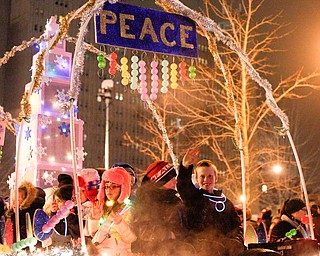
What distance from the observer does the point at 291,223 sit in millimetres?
7844

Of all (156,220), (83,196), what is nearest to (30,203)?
(83,196)

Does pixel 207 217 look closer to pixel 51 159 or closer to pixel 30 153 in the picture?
pixel 51 159

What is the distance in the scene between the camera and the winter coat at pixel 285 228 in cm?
780

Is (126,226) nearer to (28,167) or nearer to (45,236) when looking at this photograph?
(45,236)

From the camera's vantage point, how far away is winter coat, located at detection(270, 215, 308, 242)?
780 centimetres

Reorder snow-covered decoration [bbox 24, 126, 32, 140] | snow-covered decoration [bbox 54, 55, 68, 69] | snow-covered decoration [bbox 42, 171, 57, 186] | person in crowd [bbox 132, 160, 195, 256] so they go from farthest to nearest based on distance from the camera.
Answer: snow-covered decoration [bbox 54, 55, 68, 69] < snow-covered decoration [bbox 24, 126, 32, 140] < snow-covered decoration [bbox 42, 171, 57, 186] < person in crowd [bbox 132, 160, 195, 256]

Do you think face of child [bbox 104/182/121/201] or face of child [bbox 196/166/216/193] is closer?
face of child [bbox 104/182/121/201]

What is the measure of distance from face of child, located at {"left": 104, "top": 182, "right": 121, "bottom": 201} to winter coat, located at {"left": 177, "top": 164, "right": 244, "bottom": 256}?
644 millimetres

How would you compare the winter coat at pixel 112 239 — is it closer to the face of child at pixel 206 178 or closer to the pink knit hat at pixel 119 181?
the pink knit hat at pixel 119 181

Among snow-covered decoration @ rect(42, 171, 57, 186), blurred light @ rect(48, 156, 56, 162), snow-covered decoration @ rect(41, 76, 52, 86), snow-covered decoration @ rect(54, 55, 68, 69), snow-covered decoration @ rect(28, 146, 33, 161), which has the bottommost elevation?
snow-covered decoration @ rect(42, 171, 57, 186)

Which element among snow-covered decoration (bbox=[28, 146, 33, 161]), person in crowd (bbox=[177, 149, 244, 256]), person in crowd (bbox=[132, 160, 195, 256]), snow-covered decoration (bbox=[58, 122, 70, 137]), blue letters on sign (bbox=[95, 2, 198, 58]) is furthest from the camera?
snow-covered decoration (bbox=[58, 122, 70, 137])

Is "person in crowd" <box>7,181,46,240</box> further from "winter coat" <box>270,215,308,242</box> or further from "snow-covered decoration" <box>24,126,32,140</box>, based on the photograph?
"snow-covered decoration" <box>24,126,32,140</box>

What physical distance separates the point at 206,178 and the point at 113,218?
1.19 m

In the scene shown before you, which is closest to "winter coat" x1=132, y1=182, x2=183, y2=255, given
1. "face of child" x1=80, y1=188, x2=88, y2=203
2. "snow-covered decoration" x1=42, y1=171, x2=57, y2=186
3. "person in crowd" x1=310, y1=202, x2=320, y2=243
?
"face of child" x1=80, y1=188, x2=88, y2=203
